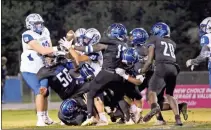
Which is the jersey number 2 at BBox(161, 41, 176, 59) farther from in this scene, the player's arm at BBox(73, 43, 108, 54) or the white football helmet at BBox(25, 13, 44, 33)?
the white football helmet at BBox(25, 13, 44, 33)

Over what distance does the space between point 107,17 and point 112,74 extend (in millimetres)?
29142

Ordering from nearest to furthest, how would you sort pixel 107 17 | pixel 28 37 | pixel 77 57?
pixel 77 57
pixel 28 37
pixel 107 17

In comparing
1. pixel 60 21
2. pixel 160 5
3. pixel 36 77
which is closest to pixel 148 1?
pixel 160 5

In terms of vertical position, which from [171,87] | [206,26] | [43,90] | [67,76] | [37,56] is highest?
[206,26]

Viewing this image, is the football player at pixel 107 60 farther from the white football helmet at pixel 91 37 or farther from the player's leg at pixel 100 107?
the white football helmet at pixel 91 37

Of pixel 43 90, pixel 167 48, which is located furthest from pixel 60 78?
pixel 167 48

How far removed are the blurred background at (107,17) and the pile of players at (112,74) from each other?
25.2 meters

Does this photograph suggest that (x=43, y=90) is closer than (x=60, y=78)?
Yes

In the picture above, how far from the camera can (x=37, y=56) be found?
15250 millimetres

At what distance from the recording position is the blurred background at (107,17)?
4225cm

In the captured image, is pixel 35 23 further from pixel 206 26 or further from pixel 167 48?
pixel 206 26

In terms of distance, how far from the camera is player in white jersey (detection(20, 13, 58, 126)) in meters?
15.0

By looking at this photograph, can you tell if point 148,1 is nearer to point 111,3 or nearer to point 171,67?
point 111,3

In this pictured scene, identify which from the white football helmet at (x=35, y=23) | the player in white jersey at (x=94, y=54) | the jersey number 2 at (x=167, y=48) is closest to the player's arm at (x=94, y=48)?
the player in white jersey at (x=94, y=54)
